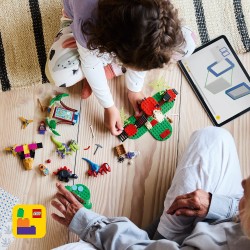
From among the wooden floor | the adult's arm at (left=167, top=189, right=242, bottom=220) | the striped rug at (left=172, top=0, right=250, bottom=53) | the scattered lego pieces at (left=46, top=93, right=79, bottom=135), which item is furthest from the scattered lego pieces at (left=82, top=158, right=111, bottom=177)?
the striped rug at (left=172, top=0, right=250, bottom=53)

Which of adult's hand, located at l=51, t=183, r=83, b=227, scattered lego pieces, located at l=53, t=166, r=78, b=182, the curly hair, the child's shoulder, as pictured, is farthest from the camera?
scattered lego pieces, located at l=53, t=166, r=78, b=182

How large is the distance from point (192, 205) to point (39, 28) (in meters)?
0.67

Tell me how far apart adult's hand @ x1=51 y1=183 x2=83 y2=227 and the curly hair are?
368 mm

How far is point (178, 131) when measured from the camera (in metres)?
1.13

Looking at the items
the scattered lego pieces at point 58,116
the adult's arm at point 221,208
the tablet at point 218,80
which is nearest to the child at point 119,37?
the scattered lego pieces at point 58,116

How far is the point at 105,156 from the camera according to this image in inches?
43.4

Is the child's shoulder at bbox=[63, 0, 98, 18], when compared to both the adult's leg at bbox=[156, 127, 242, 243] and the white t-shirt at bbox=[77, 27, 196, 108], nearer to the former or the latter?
the white t-shirt at bbox=[77, 27, 196, 108]

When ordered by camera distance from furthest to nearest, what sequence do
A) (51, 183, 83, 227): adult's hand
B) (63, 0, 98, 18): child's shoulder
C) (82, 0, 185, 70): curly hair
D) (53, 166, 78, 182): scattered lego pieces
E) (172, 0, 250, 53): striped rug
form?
(172, 0, 250, 53): striped rug, (53, 166, 78, 182): scattered lego pieces, (51, 183, 83, 227): adult's hand, (63, 0, 98, 18): child's shoulder, (82, 0, 185, 70): curly hair

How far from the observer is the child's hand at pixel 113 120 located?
1085 mm

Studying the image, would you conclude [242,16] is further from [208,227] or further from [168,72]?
[208,227]

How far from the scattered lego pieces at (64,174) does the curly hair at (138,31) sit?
386 mm

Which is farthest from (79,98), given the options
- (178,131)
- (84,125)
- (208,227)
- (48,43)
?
(208,227)

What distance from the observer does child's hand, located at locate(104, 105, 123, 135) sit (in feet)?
3.56

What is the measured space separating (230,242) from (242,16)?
733 millimetres
